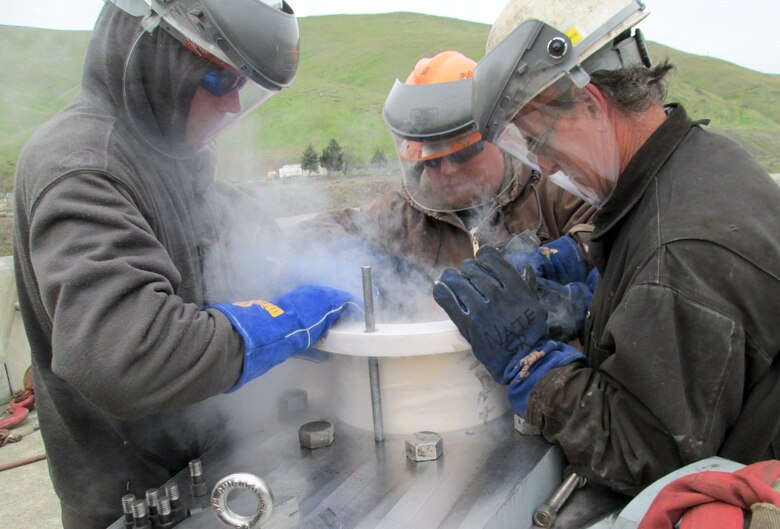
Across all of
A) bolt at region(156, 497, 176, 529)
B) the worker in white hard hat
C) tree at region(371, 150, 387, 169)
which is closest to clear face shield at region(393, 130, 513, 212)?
tree at region(371, 150, 387, 169)

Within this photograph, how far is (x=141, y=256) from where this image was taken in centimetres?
119

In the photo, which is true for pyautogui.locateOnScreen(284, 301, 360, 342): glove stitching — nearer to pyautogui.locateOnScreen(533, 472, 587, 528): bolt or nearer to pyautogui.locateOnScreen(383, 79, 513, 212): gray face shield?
pyautogui.locateOnScreen(533, 472, 587, 528): bolt

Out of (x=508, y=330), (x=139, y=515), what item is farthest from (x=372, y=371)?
(x=139, y=515)

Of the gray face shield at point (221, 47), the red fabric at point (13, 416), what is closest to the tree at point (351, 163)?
the gray face shield at point (221, 47)

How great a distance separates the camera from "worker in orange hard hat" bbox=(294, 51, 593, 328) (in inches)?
89.1

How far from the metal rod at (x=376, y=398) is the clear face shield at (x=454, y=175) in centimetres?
119

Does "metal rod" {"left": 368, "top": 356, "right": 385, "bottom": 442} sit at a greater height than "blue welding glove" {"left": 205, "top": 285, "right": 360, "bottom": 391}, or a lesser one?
lesser

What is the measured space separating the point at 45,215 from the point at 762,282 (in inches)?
56.9

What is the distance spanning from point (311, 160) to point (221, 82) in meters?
1.29

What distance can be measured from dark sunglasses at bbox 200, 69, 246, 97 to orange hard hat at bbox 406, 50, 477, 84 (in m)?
1.09

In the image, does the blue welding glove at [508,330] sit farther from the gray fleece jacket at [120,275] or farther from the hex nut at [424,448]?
the gray fleece jacket at [120,275]

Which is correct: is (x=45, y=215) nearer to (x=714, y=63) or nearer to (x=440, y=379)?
(x=440, y=379)

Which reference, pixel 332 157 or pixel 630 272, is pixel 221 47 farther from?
pixel 332 157

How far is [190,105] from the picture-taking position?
1.51 m
